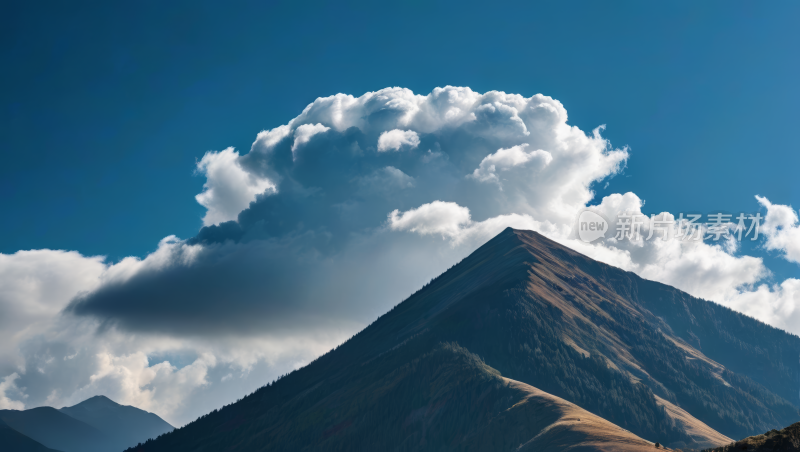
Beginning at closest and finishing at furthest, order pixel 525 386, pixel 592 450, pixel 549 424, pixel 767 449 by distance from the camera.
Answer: pixel 767 449
pixel 592 450
pixel 549 424
pixel 525 386

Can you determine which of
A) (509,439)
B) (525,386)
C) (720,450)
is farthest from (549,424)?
(720,450)

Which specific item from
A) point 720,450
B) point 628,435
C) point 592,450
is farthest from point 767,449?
point 628,435

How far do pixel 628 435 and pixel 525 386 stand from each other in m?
69.7

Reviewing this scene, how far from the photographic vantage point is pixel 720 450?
70.6m

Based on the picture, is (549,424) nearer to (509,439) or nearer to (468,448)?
(509,439)

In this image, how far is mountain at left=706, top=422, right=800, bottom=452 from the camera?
6600 centimetres

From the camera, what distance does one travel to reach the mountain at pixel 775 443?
66000mm

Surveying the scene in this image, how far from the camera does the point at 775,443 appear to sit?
66812 millimetres

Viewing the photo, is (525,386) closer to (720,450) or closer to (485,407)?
(485,407)

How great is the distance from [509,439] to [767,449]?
104270mm

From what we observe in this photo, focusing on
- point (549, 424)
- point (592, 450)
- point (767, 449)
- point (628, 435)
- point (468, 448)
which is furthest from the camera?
point (468, 448)

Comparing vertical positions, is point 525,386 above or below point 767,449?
above

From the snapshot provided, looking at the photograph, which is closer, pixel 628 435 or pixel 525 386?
pixel 628 435

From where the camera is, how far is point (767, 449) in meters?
66.7
